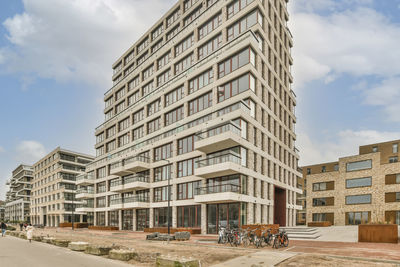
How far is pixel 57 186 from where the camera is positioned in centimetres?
9912

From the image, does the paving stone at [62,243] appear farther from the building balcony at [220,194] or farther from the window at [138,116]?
the window at [138,116]

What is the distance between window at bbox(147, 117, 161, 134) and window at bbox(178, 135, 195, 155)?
807 centimetres

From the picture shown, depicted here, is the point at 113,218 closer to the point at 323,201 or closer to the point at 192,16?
the point at 192,16

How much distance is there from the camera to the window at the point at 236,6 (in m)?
38.8

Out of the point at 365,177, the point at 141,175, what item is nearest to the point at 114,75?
the point at 141,175

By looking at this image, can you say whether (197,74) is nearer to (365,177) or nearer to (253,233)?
(253,233)

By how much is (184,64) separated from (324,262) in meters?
37.2

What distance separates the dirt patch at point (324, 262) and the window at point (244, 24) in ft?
96.2

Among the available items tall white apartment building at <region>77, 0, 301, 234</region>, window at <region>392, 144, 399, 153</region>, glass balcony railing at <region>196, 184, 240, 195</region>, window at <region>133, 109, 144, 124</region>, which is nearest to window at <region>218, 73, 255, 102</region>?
tall white apartment building at <region>77, 0, 301, 234</region>

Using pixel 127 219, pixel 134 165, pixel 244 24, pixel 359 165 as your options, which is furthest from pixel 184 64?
pixel 359 165

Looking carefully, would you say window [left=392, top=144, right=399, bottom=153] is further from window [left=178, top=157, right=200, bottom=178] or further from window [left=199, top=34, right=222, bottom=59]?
window [left=178, top=157, right=200, bottom=178]

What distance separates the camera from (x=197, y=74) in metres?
41.9

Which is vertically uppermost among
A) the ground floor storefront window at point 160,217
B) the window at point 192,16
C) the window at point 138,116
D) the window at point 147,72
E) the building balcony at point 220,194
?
the window at point 192,16

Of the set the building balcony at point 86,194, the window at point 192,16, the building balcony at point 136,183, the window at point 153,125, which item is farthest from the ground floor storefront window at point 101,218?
the window at point 192,16
